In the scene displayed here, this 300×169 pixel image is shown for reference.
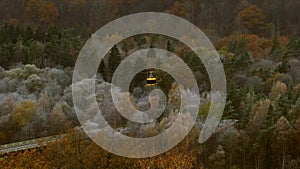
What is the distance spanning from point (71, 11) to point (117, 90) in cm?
3086

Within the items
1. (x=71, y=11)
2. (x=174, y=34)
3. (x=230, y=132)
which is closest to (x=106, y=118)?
(x=230, y=132)

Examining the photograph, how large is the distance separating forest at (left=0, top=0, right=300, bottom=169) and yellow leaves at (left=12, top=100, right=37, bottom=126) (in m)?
0.07

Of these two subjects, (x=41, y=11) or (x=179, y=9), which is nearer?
(x=41, y=11)

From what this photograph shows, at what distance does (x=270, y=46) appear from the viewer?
47812 millimetres

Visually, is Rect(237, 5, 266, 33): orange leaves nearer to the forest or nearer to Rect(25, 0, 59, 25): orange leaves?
the forest

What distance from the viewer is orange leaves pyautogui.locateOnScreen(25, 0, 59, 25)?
58.7 meters

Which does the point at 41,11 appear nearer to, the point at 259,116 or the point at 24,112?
the point at 24,112

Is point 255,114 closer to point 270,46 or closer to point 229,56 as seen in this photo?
point 229,56

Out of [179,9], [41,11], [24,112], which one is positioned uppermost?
[179,9]

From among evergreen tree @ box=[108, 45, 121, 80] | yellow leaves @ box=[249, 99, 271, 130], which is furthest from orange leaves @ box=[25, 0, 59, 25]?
yellow leaves @ box=[249, 99, 271, 130]

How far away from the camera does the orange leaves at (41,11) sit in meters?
58.7

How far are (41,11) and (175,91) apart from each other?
106 ft

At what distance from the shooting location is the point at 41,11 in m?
58.7

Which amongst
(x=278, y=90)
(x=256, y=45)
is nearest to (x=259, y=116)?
(x=278, y=90)
